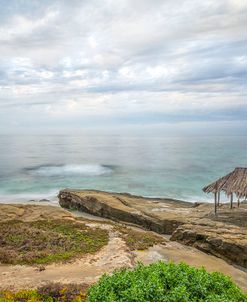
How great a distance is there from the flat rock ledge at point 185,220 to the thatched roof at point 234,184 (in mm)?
1928

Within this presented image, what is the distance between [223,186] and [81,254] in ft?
45.9

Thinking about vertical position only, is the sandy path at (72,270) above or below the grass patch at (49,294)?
below

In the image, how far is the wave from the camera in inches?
2685

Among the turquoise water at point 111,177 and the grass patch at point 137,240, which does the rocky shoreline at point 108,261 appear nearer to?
the grass patch at point 137,240

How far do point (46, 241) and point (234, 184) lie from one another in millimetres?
14944

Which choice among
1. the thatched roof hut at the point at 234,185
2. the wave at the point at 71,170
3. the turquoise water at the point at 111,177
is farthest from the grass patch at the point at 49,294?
the wave at the point at 71,170

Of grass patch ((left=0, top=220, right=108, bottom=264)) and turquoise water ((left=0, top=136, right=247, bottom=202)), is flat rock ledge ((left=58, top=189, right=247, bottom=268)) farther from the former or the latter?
turquoise water ((left=0, top=136, right=247, bottom=202))

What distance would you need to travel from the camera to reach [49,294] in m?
10.3

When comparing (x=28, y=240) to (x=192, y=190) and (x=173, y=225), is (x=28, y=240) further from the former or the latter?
(x=192, y=190)

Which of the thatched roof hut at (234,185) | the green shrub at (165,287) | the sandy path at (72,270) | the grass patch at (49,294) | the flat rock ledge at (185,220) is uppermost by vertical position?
the green shrub at (165,287)

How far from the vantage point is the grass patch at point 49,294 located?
9.90 meters

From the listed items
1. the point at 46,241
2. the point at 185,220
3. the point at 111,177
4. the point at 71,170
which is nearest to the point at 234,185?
the point at 185,220

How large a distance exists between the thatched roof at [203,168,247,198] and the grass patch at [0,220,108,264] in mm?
10375

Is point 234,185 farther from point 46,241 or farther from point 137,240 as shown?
point 46,241
